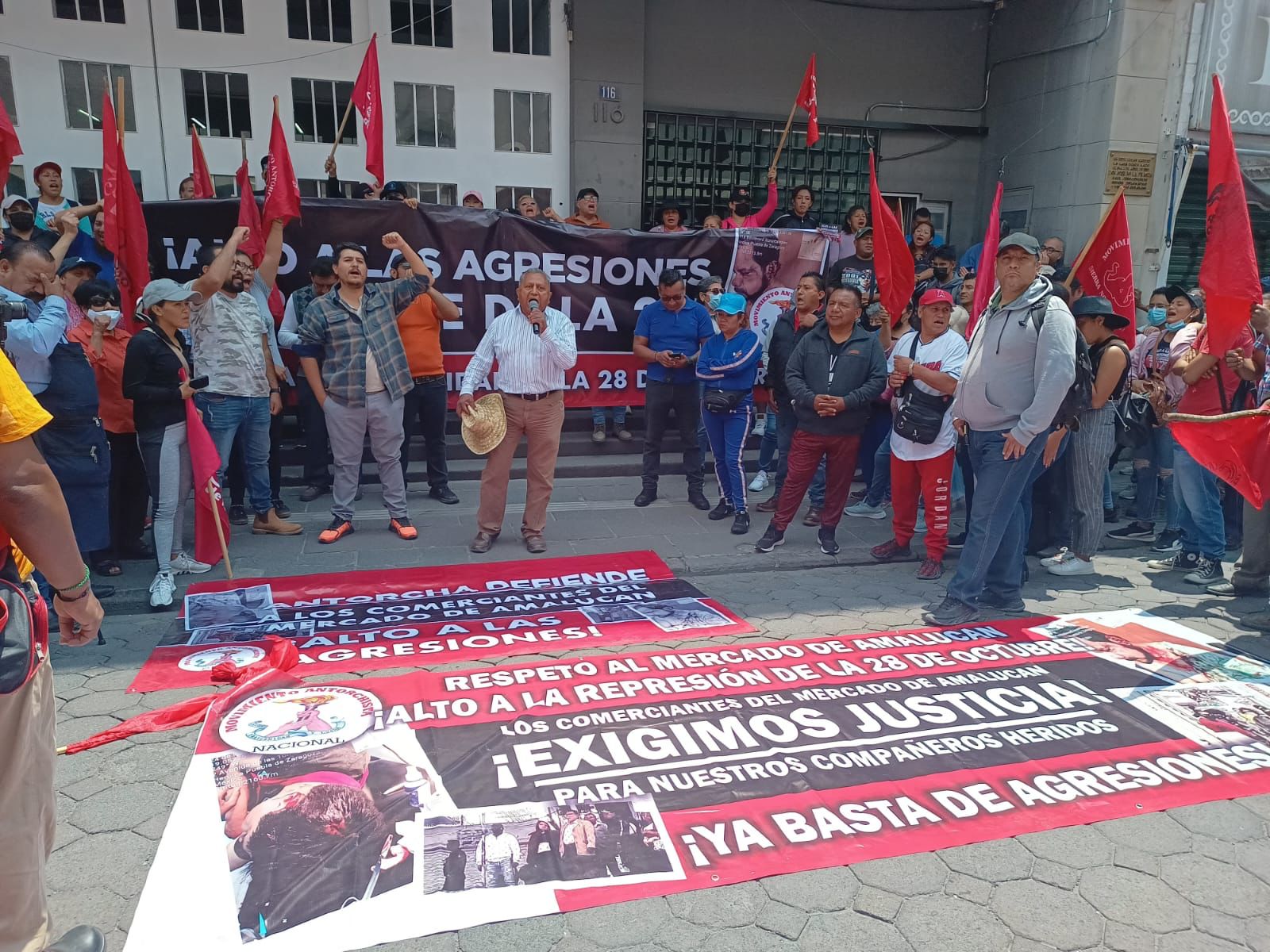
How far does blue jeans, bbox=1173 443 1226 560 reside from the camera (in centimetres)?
580

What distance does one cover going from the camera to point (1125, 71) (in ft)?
35.7

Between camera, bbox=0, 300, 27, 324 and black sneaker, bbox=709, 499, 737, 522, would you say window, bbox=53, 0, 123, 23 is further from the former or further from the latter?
black sneaker, bbox=709, 499, 737, 522

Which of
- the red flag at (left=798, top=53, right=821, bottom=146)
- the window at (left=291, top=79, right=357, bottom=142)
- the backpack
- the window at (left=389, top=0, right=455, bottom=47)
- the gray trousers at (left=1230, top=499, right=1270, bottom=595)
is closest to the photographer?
the backpack

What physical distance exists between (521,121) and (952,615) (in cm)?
828

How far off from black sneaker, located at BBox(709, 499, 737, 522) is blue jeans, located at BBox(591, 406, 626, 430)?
190 cm

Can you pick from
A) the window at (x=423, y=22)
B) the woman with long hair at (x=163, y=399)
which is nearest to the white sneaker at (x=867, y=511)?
the woman with long hair at (x=163, y=399)

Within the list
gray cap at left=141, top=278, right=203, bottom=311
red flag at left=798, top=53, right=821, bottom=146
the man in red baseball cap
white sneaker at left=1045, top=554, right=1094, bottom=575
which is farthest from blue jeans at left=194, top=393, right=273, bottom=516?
red flag at left=798, top=53, right=821, bottom=146

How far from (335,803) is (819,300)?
218 inches

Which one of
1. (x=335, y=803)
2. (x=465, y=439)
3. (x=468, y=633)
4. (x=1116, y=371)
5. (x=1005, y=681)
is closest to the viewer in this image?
(x=335, y=803)

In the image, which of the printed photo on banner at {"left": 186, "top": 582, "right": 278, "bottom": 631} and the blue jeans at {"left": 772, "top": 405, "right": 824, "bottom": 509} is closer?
the printed photo on banner at {"left": 186, "top": 582, "right": 278, "bottom": 631}

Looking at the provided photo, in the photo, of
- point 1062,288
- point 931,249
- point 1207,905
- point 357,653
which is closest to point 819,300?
point 1062,288

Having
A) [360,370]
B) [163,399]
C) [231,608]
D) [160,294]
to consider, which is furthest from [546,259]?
[231,608]

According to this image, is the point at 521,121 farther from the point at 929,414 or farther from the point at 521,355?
the point at 929,414

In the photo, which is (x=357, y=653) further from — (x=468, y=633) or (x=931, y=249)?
(x=931, y=249)
